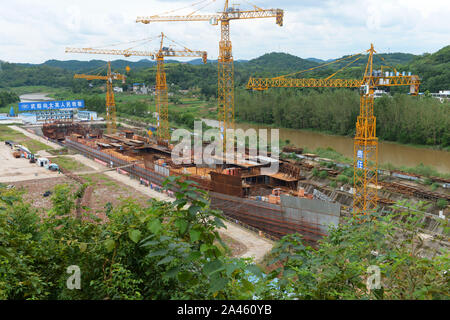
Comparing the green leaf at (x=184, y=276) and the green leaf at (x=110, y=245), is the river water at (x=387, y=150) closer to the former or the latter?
the green leaf at (x=110, y=245)

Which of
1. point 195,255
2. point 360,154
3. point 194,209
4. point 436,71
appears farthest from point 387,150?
point 195,255

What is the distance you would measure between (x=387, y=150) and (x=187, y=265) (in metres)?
35.9

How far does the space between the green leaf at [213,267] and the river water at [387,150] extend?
2954cm

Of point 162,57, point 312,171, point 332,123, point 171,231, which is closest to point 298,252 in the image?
point 171,231

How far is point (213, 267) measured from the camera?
7.82ft

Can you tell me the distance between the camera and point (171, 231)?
331 centimetres

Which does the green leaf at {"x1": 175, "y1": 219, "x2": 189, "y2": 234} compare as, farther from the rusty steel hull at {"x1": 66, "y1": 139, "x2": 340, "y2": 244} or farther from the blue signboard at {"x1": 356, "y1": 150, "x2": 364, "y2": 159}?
the blue signboard at {"x1": 356, "y1": 150, "x2": 364, "y2": 159}

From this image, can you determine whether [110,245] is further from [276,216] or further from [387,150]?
[387,150]

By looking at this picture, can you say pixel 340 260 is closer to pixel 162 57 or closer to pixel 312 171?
pixel 312 171

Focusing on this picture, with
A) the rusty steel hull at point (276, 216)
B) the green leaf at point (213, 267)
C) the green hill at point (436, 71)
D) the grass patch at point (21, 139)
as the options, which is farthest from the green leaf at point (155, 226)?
the green hill at point (436, 71)

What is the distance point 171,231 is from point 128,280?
59 centimetres

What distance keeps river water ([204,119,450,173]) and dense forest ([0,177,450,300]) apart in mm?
28292

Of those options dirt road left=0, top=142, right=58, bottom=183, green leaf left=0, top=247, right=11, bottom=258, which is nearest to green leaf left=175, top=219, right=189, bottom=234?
green leaf left=0, top=247, right=11, bottom=258

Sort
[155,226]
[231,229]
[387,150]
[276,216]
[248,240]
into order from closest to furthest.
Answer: [155,226], [248,240], [276,216], [231,229], [387,150]
